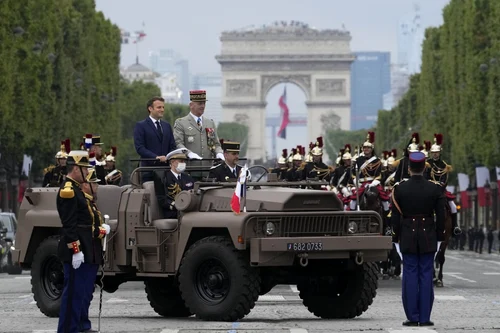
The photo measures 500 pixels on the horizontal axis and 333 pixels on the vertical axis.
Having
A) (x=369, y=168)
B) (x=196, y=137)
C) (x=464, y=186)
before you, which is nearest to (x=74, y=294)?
(x=196, y=137)

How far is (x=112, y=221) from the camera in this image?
18953 millimetres

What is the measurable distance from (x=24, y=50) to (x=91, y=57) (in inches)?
906

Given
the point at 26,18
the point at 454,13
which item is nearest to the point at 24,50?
the point at 26,18

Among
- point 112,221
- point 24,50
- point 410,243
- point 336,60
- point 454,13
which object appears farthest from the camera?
point 336,60

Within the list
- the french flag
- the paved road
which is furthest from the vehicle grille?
the paved road

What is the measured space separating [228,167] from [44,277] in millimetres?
2376

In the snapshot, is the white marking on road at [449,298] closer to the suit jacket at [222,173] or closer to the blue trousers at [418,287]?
the suit jacket at [222,173]

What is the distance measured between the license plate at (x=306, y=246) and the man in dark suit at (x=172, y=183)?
5.78ft

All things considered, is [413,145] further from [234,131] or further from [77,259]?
[234,131]

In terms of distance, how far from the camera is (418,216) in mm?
17438

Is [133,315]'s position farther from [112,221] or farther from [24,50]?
[24,50]

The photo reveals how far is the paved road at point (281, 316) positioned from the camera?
16.7 meters

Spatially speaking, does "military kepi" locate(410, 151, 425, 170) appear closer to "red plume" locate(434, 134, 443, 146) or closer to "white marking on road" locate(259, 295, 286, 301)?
"white marking on road" locate(259, 295, 286, 301)

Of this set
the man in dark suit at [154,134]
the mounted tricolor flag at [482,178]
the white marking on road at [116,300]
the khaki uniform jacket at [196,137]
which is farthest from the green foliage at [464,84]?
the man in dark suit at [154,134]
